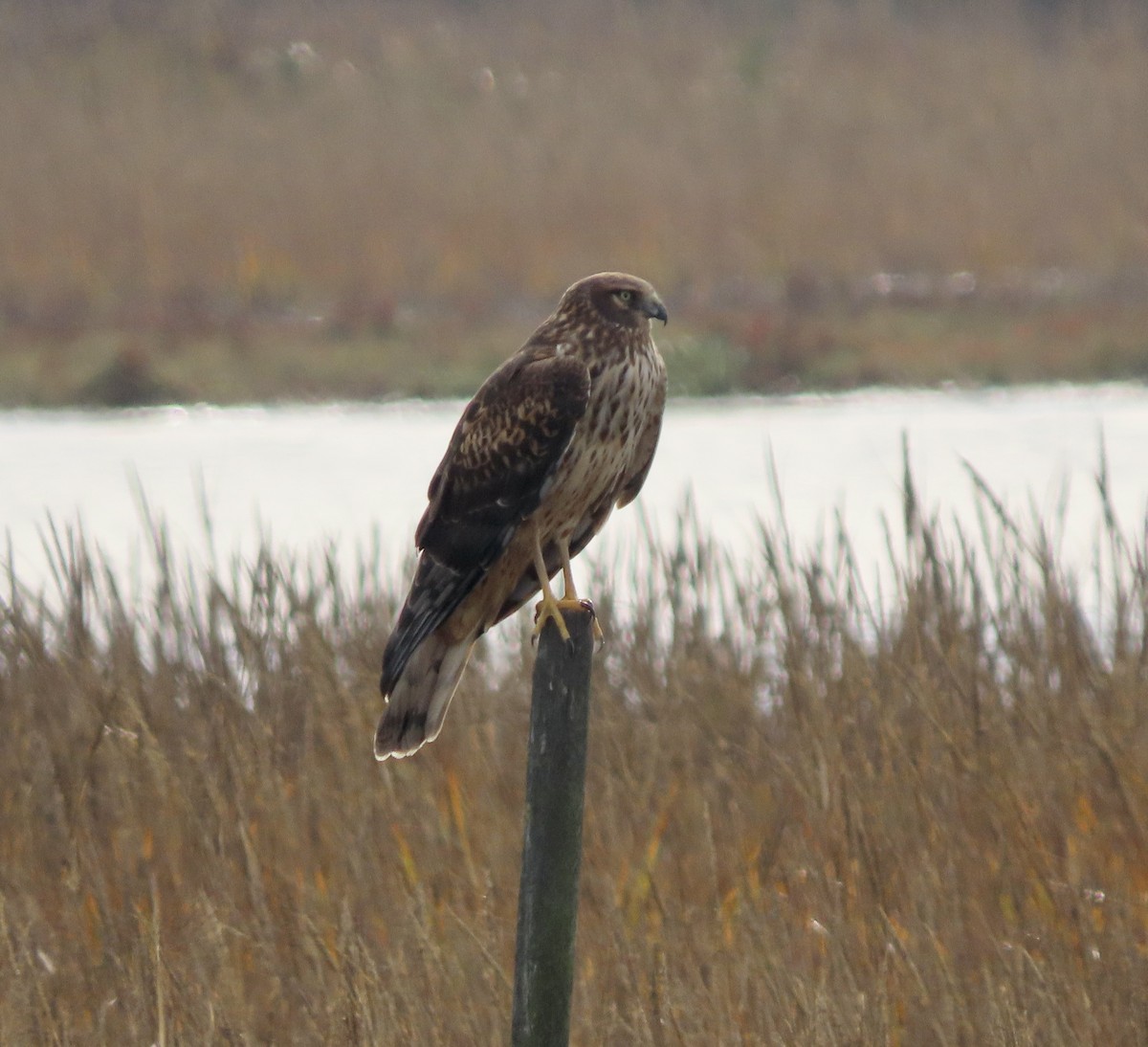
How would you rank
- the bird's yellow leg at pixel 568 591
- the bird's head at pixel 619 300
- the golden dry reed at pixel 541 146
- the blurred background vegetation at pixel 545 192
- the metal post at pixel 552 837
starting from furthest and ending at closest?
the golden dry reed at pixel 541 146
the blurred background vegetation at pixel 545 192
the bird's head at pixel 619 300
the bird's yellow leg at pixel 568 591
the metal post at pixel 552 837

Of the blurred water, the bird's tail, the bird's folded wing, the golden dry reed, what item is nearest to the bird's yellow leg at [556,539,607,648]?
the bird's folded wing

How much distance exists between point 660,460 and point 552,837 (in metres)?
13.8

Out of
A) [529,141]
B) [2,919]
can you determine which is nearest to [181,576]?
[2,919]

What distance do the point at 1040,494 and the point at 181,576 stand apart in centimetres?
932

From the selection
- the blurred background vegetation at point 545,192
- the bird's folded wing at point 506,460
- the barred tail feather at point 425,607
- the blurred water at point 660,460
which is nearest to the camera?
the barred tail feather at point 425,607

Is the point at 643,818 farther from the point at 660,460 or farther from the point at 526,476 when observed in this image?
the point at 660,460

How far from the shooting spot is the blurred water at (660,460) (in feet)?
46.0

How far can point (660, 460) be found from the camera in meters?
17.1

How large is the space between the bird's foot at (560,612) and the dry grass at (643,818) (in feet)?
1.84

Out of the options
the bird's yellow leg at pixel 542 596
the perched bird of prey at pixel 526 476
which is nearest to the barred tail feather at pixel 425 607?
the perched bird of prey at pixel 526 476

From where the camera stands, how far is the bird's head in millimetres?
4418

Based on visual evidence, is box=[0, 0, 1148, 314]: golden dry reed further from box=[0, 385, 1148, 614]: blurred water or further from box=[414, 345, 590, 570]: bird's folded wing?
box=[414, 345, 590, 570]: bird's folded wing

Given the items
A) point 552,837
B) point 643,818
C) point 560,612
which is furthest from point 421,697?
point 643,818

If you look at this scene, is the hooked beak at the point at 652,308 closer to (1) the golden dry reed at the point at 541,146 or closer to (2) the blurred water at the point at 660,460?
(2) the blurred water at the point at 660,460
